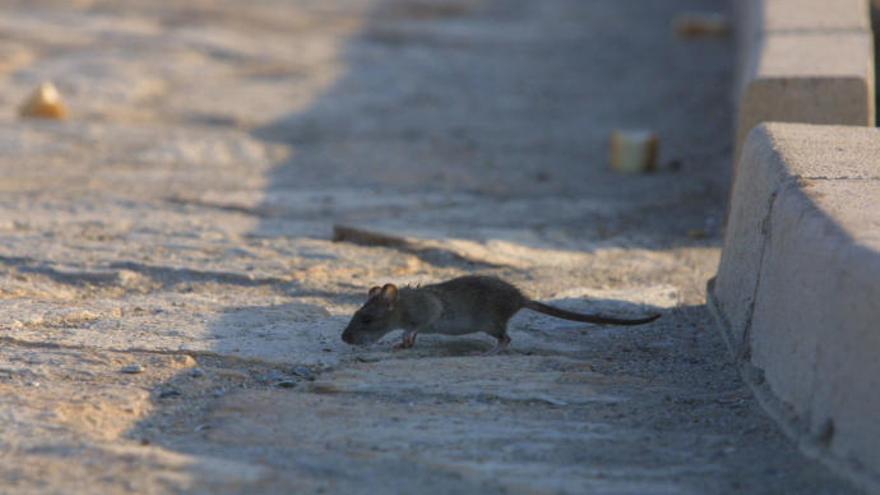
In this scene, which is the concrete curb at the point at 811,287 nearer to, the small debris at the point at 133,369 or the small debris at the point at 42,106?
the small debris at the point at 133,369

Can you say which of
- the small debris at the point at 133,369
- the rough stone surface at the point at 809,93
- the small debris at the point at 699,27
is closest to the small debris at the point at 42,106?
the rough stone surface at the point at 809,93

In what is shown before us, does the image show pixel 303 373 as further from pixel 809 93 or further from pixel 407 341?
pixel 809 93

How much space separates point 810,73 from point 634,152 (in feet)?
5.91

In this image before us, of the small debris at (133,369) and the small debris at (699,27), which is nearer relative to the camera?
the small debris at (133,369)

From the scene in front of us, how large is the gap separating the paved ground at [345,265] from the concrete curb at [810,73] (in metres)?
0.67

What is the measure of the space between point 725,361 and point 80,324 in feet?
7.01

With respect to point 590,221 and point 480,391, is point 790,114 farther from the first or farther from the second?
point 480,391

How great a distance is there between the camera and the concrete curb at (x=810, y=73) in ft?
19.8

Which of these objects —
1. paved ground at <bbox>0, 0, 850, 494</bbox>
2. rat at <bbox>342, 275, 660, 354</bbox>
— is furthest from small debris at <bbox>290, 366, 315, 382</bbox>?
rat at <bbox>342, 275, 660, 354</bbox>

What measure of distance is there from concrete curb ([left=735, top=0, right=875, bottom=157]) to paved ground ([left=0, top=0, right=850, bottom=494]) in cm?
67

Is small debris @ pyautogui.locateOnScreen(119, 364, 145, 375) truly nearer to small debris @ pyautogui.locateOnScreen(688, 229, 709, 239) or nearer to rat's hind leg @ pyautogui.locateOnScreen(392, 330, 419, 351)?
rat's hind leg @ pyautogui.locateOnScreen(392, 330, 419, 351)

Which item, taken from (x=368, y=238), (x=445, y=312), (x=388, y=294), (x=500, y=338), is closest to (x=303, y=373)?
(x=388, y=294)

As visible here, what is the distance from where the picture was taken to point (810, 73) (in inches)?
244

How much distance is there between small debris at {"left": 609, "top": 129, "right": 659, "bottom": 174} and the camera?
787 cm
